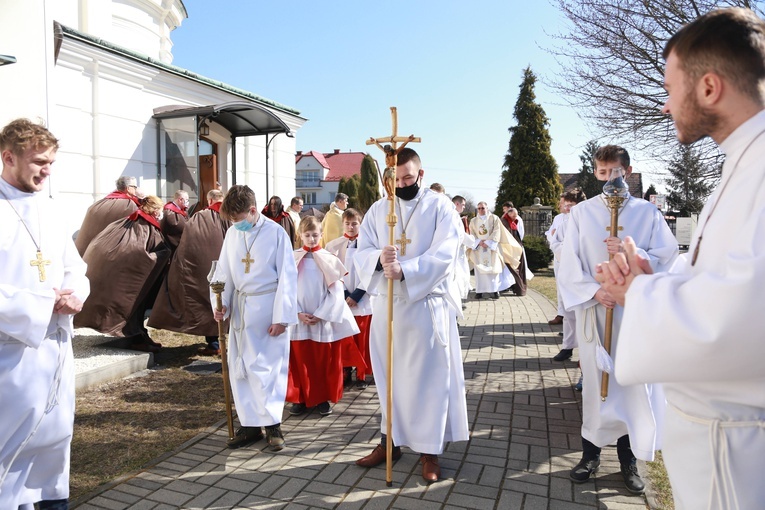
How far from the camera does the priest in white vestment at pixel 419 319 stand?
3.89 m

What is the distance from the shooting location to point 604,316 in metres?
3.90

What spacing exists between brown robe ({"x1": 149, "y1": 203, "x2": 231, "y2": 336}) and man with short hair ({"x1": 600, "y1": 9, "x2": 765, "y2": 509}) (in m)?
6.47

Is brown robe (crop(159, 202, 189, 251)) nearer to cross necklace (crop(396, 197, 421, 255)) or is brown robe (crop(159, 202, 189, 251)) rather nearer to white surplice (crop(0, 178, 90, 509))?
cross necklace (crop(396, 197, 421, 255))

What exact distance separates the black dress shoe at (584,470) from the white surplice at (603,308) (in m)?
0.16

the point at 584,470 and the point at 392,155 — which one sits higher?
the point at 392,155

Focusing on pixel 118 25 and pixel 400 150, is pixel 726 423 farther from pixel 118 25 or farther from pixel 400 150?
pixel 118 25

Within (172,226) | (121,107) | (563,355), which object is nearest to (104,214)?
(172,226)

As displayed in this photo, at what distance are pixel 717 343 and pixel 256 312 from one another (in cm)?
368

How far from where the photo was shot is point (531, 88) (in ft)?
103

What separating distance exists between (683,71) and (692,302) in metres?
0.66

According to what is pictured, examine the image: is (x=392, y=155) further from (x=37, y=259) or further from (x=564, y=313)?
(x=564, y=313)

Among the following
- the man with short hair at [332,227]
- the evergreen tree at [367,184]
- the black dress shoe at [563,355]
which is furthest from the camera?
the evergreen tree at [367,184]

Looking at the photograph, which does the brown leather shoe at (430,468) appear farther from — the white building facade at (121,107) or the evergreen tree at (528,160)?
the evergreen tree at (528,160)

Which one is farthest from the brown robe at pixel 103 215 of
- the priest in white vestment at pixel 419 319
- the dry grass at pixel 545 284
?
the dry grass at pixel 545 284
